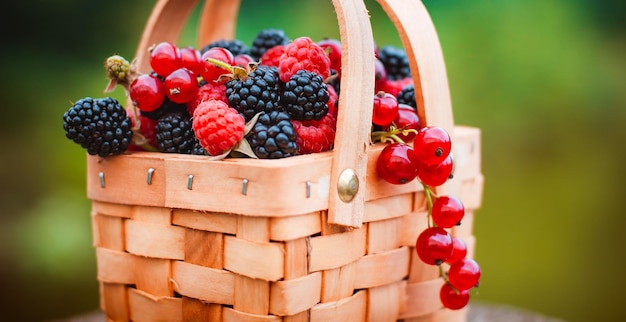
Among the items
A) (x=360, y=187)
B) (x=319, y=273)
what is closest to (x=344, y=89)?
(x=360, y=187)

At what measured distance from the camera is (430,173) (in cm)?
89

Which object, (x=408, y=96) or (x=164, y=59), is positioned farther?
(x=408, y=96)

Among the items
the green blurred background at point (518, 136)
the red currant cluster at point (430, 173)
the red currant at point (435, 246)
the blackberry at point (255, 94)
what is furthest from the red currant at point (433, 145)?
A: the green blurred background at point (518, 136)

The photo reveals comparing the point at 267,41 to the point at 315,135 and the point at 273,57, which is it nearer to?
the point at 273,57

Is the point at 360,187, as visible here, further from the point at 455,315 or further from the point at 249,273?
the point at 455,315

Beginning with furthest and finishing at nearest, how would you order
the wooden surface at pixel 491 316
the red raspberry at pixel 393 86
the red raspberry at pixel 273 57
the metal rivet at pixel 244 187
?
the wooden surface at pixel 491 316
the red raspberry at pixel 393 86
the red raspberry at pixel 273 57
the metal rivet at pixel 244 187

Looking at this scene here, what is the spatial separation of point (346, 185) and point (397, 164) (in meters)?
0.09

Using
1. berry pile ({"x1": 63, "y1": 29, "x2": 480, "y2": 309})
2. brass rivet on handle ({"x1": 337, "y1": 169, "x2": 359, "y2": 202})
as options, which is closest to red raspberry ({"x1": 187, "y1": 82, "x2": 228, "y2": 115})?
berry pile ({"x1": 63, "y1": 29, "x2": 480, "y2": 309})

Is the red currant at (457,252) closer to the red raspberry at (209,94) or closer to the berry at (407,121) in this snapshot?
the berry at (407,121)

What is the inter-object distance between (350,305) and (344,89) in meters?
0.31

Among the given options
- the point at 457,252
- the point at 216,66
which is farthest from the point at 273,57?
the point at 457,252

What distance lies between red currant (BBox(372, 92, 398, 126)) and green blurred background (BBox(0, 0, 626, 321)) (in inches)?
44.3

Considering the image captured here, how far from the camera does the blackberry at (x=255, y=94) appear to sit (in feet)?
2.74

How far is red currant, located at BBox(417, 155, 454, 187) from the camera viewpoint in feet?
2.88
